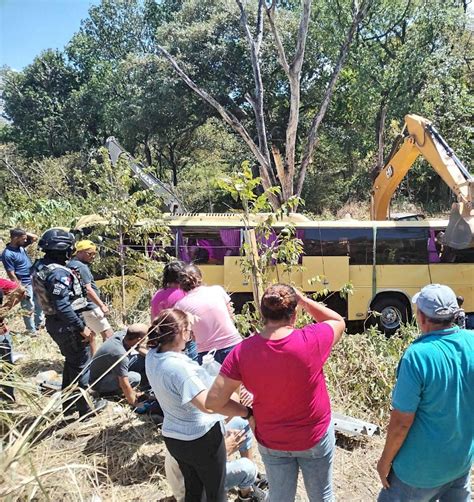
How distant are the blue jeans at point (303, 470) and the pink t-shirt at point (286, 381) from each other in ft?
0.22

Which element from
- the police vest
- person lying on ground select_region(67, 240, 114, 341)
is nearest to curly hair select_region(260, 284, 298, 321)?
the police vest

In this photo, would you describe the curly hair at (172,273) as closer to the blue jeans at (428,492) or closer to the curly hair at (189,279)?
the curly hair at (189,279)

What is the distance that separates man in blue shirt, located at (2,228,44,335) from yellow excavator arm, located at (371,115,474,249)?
22.4 feet

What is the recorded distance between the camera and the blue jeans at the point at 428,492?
7.24ft

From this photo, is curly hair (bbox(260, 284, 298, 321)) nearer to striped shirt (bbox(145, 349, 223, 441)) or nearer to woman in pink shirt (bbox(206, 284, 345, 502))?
woman in pink shirt (bbox(206, 284, 345, 502))

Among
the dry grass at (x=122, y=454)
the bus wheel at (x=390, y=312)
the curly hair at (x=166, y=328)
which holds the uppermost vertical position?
the curly hair at (x=166, y=328)

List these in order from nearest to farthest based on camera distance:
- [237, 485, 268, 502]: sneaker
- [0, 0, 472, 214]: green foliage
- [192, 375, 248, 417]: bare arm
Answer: [192, 375, 248, 417]: bare arm
[237, 485, 268, 502]: sneaker
[0, 0, 472, 214]: green foliage

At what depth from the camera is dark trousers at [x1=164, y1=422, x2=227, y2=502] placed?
8.33ft

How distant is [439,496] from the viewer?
7.50 ft

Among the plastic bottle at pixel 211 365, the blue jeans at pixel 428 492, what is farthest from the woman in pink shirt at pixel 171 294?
the blue jeans at pixel 428 492

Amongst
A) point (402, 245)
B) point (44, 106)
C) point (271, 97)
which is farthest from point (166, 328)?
point (44, 106)

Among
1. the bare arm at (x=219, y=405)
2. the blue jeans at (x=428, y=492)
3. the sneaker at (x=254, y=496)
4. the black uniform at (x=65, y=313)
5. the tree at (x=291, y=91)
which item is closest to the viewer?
the blue jeans at (x=428, y=492)

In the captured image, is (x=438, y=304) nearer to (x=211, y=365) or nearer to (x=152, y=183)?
(x=211, y=365)

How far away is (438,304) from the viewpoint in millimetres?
2166
